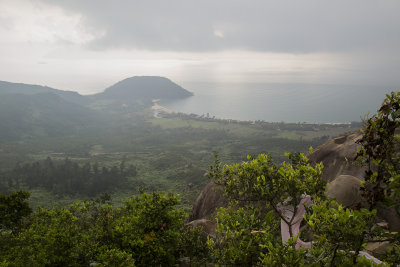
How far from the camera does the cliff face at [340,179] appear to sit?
62.9 feet

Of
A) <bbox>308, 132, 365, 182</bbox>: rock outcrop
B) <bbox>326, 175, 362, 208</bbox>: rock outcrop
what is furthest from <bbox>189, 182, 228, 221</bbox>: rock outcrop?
<bbox>326, 175, 362, 208</bbox>: rock outcrop

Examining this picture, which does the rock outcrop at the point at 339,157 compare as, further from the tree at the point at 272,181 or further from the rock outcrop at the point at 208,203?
the tree at the point at 272,181

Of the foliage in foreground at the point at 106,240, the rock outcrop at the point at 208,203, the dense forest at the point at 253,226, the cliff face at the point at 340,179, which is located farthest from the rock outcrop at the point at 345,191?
the rock outcrop at the point at 208,203

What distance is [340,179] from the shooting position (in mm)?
20922

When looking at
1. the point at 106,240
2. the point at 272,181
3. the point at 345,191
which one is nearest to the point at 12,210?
the point at 106,240

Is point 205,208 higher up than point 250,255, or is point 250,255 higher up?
point 250,255

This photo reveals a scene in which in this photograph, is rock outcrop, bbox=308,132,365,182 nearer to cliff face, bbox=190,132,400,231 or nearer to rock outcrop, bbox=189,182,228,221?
cliff face, bbox=190,132,400,231

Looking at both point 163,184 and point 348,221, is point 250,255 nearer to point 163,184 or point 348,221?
point 348,221

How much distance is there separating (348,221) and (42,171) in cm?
14608

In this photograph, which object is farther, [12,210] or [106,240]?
[12,210]

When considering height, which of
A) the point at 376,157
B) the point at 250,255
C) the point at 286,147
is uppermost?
the point at 376,157

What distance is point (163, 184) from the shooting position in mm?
113188

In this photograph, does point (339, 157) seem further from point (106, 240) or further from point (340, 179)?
point (106, 240)

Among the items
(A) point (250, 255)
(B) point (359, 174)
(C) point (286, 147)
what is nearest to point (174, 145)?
(C) point (286, 147)
